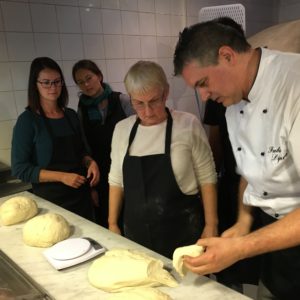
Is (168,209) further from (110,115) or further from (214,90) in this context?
(110,115)

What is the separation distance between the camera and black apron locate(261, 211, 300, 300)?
1.08 metres

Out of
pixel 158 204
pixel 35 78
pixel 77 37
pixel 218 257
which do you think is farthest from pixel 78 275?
pixel 77 37

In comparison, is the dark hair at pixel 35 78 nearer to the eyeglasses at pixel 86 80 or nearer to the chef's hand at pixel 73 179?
the eyeglasses at pixel 86 80

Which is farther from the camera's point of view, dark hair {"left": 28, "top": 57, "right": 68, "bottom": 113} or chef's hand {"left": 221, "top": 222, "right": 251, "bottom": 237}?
dark hair {"left": 28, "top": 57, "right": 68, "bottom": 113}

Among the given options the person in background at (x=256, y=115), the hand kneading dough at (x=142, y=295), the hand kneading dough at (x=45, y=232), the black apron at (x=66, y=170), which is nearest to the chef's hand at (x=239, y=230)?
the person in background at (x=256, y=115)

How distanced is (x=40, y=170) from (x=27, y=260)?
2.37ft

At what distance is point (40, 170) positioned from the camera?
1669mm

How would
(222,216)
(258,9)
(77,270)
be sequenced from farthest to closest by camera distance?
(258,9), (222,216), (77,270)

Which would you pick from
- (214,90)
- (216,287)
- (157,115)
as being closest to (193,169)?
(157,115)

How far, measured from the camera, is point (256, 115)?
3.24 ft

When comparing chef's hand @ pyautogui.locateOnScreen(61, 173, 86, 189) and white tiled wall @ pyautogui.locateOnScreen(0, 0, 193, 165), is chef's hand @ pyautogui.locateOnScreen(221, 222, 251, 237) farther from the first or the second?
white tiled wall @ pyautogui.locateOnScreen(0, 0, 193, 165)

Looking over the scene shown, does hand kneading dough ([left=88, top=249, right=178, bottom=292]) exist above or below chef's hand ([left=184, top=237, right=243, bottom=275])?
below

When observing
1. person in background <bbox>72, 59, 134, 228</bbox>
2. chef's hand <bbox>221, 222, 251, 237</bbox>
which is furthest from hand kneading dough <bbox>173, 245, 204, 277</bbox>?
person in background <bbox>72, 59, 134, 228</bbox>

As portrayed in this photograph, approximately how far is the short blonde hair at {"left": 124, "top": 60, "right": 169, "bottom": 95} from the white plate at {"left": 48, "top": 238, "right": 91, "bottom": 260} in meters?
0.60
